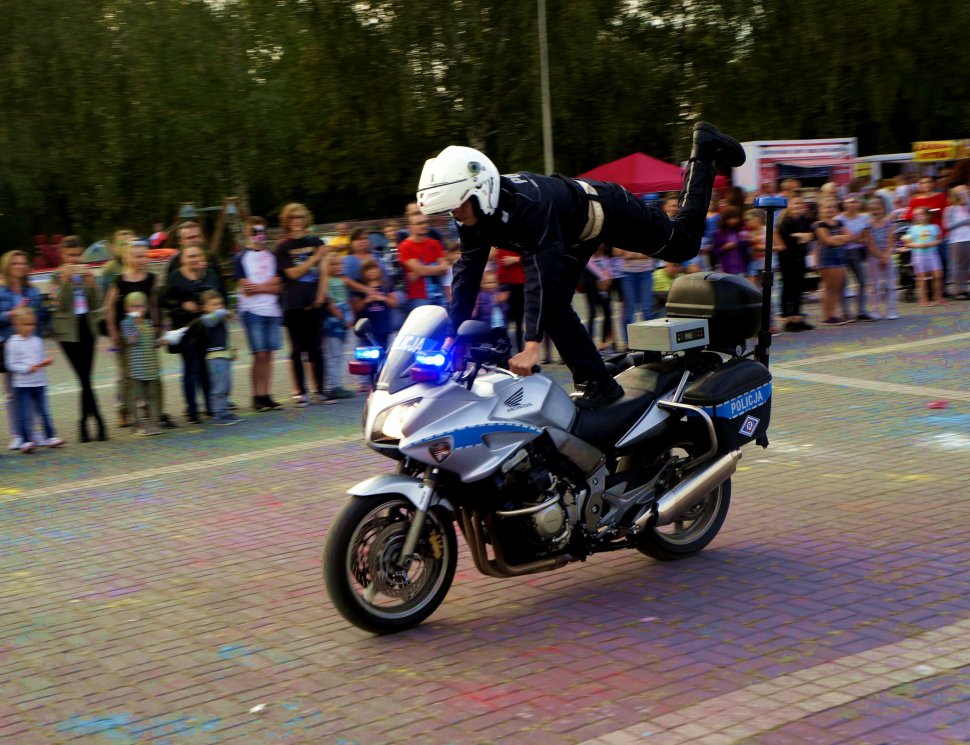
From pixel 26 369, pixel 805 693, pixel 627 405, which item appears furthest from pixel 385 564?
pixel 26 369

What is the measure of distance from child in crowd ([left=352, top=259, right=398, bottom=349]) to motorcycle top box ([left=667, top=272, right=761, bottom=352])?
21.0ft

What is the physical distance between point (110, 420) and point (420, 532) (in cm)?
774

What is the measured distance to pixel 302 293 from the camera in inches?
466

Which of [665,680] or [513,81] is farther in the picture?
[513,81]

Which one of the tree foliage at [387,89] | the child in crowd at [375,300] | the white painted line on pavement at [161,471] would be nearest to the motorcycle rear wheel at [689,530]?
the white painted line on pavement at [161,471]

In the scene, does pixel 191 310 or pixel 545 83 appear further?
pixel 545 83

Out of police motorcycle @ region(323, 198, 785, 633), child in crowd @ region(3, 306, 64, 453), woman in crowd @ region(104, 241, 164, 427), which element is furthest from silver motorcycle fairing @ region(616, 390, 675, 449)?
child in crowd @ region(3, 306, 64, 453)

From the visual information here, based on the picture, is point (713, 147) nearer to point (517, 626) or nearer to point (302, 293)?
point (517, 626)

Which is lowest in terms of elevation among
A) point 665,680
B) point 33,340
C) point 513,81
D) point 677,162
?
point 665,680

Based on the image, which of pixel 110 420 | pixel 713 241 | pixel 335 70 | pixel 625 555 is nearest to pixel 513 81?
pixel 335 70

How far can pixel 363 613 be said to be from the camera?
5086 millimetres

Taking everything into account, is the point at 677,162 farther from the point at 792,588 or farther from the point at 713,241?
the point at 792,588

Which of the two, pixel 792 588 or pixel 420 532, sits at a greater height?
pixel 420 532

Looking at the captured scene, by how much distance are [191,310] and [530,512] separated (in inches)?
262
